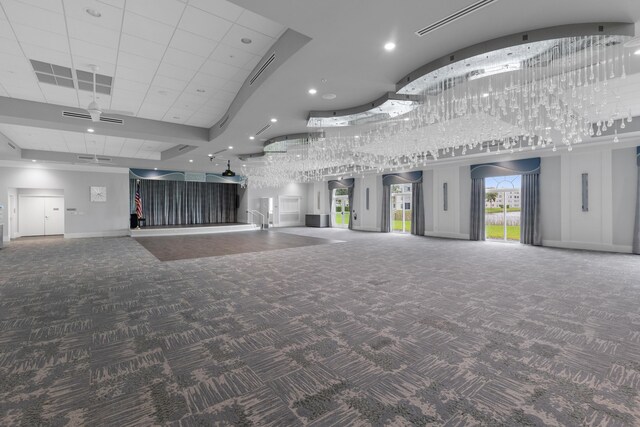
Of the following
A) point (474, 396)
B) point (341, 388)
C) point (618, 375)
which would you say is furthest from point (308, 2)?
point (618, 375)

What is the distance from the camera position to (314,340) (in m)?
3.14

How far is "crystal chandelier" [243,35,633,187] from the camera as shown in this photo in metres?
4.05

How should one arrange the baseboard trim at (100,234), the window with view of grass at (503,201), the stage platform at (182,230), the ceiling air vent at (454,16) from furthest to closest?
the stage platform at (182,230) < the baseboard trim at (100,234) < the window with view of grass at (503,201) < the ceiling air vent at (454,16)

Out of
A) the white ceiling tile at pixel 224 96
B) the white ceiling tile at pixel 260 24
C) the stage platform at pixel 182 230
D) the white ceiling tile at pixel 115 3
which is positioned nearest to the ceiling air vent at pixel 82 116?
the white ceiling tile at pixel 224 96

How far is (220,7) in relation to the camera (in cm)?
359

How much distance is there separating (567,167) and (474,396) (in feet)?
36.0

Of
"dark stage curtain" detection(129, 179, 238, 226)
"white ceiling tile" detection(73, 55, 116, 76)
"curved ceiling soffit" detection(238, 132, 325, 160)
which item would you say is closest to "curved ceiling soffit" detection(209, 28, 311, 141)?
"white ceiling tile" detection(73, 55, 116, 76)

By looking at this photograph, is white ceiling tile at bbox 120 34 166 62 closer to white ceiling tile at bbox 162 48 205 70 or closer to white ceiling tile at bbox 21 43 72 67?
white ceiling tile at bbox 162 48 205 70

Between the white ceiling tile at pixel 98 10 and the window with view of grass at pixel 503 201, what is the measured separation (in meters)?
12.7

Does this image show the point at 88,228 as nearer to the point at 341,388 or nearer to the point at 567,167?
the point at 341,388

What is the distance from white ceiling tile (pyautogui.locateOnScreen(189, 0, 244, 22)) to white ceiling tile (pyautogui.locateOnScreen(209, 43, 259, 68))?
73cm

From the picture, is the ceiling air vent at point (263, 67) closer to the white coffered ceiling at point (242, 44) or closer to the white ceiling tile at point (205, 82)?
the white coffered ceiling at point (242, 44)

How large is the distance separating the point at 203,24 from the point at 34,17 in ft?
6.60

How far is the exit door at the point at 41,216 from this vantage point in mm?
14578
